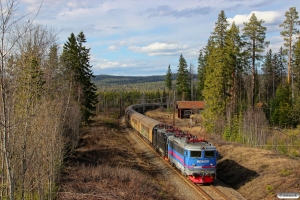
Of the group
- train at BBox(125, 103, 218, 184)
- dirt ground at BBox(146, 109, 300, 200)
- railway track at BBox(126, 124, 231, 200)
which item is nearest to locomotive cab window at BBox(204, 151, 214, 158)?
train at BBox(125, 103, 218, 184)

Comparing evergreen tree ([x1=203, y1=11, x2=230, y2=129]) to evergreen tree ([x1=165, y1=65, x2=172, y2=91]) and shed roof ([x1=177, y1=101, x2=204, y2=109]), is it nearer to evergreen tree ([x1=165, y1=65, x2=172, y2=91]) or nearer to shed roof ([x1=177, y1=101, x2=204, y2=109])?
shed roof ([x1=177, y1=101, x2=204, y2=109])

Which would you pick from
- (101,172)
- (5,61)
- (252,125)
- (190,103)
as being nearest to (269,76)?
(190,103)

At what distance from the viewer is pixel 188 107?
6706cm

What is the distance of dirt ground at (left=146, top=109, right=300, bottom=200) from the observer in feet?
58.2

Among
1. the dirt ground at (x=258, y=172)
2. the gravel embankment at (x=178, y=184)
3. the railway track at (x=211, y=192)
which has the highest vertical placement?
the dirt ground at (x=258, y=172)

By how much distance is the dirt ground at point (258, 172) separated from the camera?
1773 centimetres

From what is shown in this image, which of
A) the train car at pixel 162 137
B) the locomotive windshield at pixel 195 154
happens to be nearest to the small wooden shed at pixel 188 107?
the train car at pixel 162 137

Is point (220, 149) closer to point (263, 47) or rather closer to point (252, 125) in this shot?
point (252, 125)

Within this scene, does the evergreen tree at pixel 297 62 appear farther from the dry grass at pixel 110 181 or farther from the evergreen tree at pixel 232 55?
the dry grass at pixel 110 181

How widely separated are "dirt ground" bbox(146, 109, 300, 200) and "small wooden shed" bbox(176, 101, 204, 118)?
3912cm

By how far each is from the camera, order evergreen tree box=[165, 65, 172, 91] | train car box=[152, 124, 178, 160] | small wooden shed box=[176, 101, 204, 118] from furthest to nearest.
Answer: evergreen tree box=[165, 65, 172, 91]
small wooden shed box=[176, 101, 204, 118]
train car box=[152, 124, 178, 160]

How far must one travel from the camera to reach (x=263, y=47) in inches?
1601

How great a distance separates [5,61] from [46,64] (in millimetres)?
6950

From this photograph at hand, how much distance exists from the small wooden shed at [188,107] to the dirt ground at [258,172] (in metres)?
39.1
